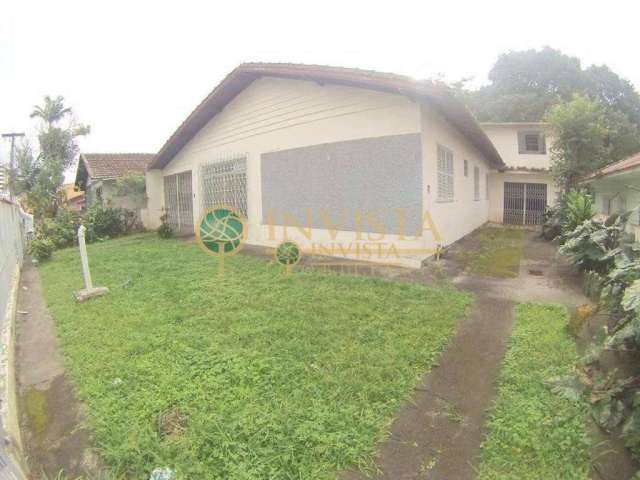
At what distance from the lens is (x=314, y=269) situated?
22.5ft

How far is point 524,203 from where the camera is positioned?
15977 mm

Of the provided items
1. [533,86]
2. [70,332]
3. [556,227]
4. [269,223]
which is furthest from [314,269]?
[533,86]

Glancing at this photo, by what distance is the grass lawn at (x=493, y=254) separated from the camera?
261 inches

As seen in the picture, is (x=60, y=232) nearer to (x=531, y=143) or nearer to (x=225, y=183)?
(x=225, y=183)

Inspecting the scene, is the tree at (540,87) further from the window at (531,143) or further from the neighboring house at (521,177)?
the neighboring house at (521,177)

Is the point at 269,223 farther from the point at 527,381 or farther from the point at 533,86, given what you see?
the point at 533,86

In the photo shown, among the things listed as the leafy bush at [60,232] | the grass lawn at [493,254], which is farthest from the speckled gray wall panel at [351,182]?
the leafy bush at [60,232]

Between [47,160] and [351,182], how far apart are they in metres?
17.4

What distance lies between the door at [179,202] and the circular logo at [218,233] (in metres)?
4.82

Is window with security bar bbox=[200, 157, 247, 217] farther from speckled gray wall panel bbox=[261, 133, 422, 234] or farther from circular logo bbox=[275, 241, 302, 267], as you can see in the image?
circular logo bbox=[275, 241, 302, 267]

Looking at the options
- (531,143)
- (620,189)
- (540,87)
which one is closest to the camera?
(620,189)

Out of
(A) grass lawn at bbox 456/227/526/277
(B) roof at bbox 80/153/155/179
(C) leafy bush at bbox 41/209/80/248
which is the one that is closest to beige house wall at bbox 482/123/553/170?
Result: (A) grass lawn at bbox 456/227/526/277

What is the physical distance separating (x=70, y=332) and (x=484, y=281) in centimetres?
596

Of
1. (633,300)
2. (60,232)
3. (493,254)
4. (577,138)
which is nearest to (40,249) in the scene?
(60,232)
